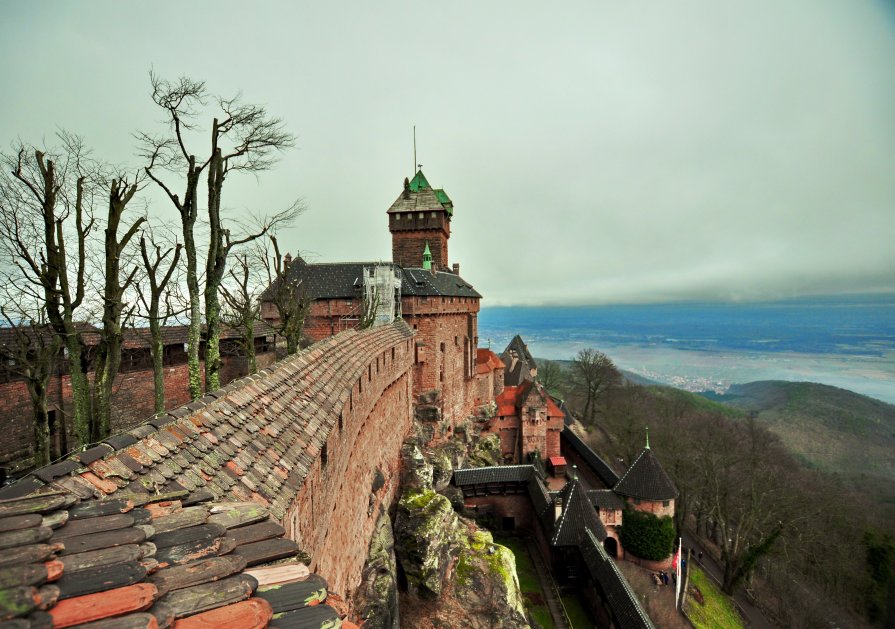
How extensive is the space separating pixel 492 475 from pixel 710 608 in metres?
13.2

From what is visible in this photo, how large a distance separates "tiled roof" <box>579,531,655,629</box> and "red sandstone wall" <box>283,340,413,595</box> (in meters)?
9.82

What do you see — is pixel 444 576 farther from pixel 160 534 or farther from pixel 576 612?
pixel 160 534

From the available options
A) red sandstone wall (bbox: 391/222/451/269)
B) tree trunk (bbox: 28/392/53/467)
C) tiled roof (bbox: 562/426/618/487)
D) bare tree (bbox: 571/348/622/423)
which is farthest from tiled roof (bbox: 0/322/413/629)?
bare tree (bbox: 571/348/622/423)

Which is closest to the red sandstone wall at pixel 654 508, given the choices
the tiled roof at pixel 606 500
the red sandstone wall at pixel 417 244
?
the tiled roof at pixel 606 500

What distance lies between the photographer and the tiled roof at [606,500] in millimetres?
21938

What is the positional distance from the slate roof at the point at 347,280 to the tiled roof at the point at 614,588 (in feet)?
50.0

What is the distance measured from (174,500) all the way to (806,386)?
130554 millimetres

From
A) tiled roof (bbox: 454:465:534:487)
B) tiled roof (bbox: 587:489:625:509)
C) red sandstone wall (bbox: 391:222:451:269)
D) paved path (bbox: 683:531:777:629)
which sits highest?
red sandstone wall (bbox: 391:222:451:269)

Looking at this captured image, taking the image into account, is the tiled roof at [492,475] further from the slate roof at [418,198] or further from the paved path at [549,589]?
the slate roof at [418,198]

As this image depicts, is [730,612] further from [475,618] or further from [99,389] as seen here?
Result: [99,389]

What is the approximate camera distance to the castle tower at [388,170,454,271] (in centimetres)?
3097

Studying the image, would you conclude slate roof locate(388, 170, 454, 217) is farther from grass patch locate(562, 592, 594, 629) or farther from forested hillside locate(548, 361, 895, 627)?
forested hillside locate(548, 361, 895, 627)

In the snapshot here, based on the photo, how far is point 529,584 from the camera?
1925 cm

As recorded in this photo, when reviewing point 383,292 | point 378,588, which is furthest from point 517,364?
point 378,588
